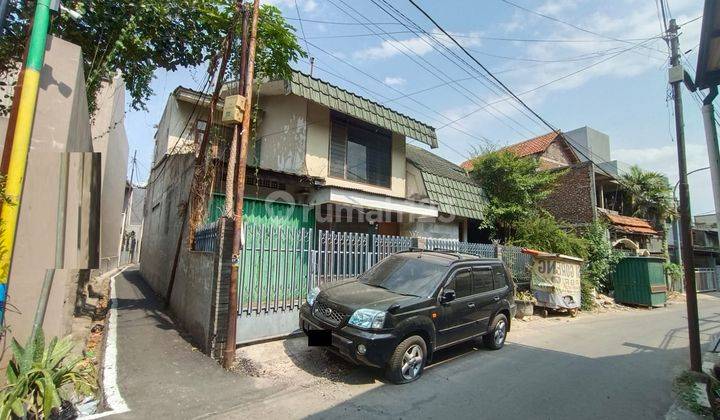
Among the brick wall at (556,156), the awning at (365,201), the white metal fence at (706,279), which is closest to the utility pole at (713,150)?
the awning at (365,201)

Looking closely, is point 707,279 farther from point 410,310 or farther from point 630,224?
point 410,310

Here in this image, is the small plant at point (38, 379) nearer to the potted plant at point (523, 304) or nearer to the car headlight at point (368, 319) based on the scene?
the car headlight at point (368, 319)

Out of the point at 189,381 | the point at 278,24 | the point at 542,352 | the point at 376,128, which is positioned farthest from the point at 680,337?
the point at 278,24

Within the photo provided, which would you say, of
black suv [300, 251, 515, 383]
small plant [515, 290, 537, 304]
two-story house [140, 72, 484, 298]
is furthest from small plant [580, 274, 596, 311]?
black suv [300, 251, 515, 383]

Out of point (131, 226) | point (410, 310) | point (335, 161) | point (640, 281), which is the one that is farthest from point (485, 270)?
point (131, 226)

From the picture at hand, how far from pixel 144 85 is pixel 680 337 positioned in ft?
48.3

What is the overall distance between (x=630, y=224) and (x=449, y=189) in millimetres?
12232

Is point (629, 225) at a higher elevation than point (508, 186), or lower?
lower

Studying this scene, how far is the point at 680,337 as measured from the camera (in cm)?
979

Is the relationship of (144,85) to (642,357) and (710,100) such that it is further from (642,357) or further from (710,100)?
(642,357)

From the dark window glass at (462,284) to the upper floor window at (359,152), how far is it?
5231 mm

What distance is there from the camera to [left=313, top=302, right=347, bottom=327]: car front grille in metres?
5.30

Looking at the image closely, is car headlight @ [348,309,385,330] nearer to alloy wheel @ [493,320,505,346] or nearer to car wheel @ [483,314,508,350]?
car wheel @ [483,314,508,350]

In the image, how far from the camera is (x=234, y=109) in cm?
570
